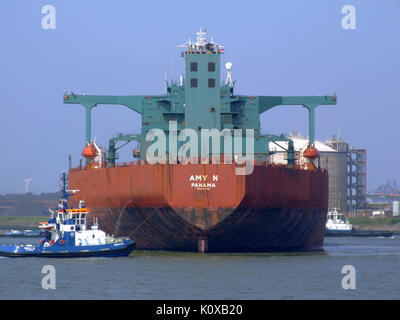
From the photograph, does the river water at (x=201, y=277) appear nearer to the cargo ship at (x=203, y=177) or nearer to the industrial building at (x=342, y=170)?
the cargo ship at (x=203, y=177)

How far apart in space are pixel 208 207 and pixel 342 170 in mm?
79752

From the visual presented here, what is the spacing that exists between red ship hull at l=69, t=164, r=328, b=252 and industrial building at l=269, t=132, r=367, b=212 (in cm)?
5887

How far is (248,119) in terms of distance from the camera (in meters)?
59.4

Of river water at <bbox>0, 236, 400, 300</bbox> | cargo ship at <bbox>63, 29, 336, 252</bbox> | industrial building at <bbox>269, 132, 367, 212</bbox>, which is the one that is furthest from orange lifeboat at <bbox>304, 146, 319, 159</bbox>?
industrial building at <bbox>269, 132, 367, 212</bbox>

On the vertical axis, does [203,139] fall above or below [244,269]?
above

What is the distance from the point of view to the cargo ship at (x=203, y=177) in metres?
49.1
